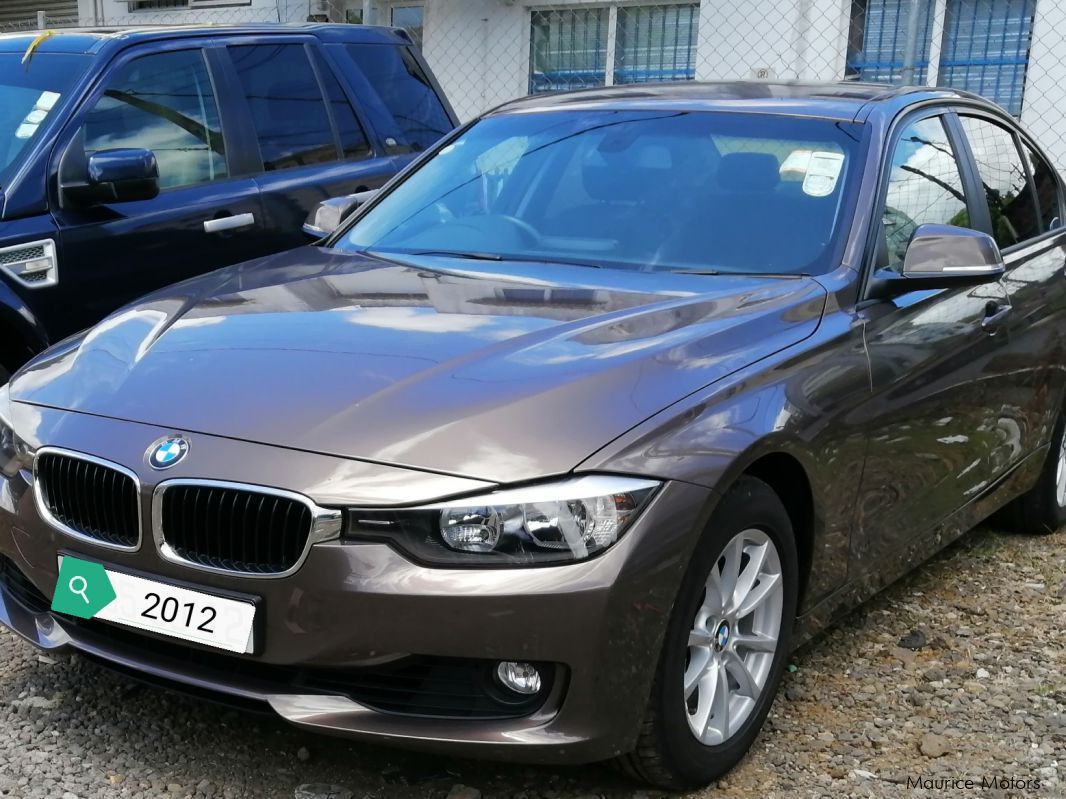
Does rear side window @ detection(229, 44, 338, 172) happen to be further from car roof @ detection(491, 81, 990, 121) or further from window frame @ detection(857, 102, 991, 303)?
window frame @ detection(857, 102, 991, 303)

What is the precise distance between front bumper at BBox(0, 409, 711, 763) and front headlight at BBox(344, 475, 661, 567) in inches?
1.0

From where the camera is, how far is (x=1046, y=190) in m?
5.06

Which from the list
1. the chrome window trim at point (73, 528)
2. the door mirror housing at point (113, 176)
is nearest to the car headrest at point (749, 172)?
the chrome window trim at point (73, 528)

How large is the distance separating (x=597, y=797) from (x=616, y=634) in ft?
1.88

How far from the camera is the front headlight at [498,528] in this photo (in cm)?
257

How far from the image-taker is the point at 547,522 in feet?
8.45

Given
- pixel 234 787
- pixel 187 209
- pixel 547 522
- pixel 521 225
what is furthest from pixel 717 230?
pixel 187 209

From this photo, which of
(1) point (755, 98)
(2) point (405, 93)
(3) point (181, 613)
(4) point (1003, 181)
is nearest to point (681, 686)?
(3) point (181, 613)

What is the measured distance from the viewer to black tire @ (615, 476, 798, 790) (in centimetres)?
275

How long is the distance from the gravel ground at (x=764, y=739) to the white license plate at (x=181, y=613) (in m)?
0.46

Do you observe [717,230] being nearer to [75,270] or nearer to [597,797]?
[597,797]

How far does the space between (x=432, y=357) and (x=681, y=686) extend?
0.90 metres

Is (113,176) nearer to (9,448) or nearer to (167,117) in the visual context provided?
(167,117)

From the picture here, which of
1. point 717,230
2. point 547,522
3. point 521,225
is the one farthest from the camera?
point 521,225
